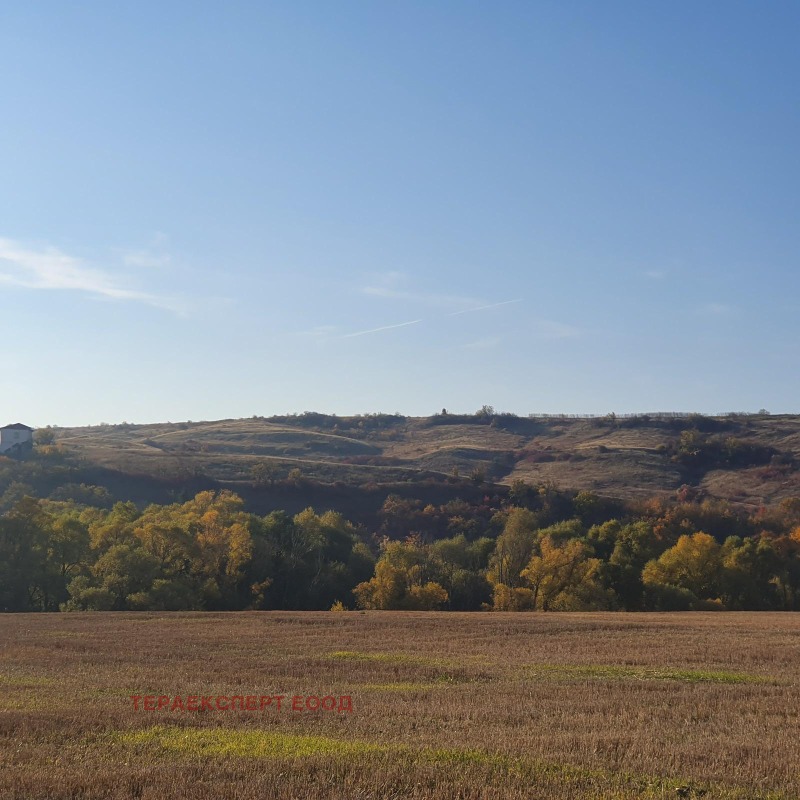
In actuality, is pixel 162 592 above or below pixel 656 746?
below

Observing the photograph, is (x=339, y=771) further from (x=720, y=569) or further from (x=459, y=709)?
(x=720, y=569)

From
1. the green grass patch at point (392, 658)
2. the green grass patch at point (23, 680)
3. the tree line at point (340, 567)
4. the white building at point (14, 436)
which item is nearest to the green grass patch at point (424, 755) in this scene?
the green grass patch at point (23, 680)

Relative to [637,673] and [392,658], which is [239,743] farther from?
[392,658]

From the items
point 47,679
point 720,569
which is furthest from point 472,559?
point 47,679

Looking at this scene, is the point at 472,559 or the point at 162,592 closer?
the point at 162,592

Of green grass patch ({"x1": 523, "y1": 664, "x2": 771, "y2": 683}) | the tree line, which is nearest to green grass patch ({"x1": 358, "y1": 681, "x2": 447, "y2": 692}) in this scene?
green grass patch ({"x1": 523, "y1": 664, "x2": 771, "y2": 683})

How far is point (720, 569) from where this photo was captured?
279ft

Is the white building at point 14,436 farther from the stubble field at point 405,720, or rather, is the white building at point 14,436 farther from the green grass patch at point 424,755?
the green grass patch at point 424,755

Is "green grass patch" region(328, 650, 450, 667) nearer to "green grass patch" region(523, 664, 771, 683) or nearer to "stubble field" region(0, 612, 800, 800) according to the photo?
"stubble field" region(0, 612, 800, 800)

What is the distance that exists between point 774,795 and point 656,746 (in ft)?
10.8

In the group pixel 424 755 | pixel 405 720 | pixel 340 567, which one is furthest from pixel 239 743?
pixel 340 567

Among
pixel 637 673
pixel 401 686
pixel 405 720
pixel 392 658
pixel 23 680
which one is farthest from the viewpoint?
pixel 392 658

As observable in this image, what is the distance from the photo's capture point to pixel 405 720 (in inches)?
707

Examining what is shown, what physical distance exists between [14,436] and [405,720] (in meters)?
161
